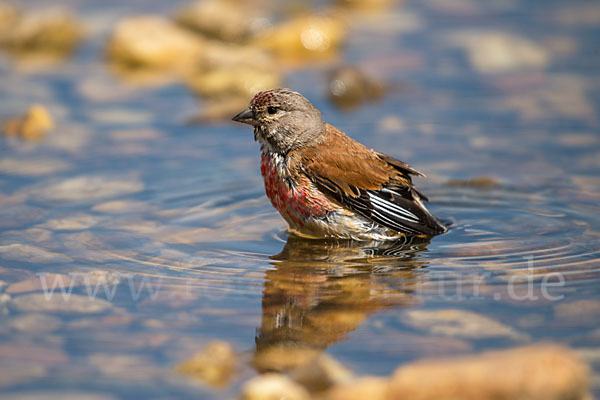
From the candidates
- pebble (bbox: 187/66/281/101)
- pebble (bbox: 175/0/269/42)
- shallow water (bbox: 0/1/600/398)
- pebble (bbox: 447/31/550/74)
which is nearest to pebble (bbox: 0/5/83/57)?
shallow water (bbox: 0/1/600/398)

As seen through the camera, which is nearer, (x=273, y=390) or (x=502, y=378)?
(x=502, y=378)

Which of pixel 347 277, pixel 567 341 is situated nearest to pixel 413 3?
pixel 347 277

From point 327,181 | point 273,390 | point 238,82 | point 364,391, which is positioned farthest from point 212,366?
point 238,82

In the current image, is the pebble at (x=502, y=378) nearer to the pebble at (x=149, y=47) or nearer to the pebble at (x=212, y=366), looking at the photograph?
the pebble at (x=212, y=366)

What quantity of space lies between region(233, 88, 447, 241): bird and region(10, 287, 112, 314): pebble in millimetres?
1735

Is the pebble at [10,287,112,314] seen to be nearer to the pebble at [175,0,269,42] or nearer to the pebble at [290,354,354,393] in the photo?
the pebble at [290,354,354,393]

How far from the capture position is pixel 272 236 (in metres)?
6.51

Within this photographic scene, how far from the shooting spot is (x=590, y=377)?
4234 mm

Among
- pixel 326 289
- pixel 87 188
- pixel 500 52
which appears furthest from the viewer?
pixel 500 52

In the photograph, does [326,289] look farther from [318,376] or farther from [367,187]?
[318,376]

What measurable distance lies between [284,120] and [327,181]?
0.60 metres

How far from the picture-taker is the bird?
6.26m

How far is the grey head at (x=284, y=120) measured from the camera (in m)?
6.41

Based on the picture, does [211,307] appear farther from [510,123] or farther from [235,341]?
[510,123]
